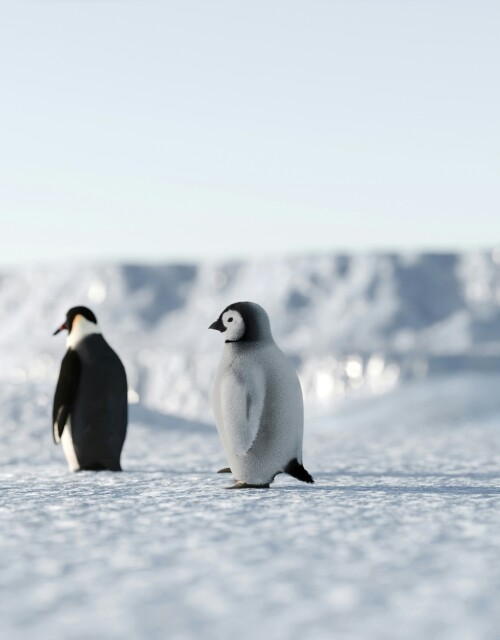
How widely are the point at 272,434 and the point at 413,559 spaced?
1767 mm

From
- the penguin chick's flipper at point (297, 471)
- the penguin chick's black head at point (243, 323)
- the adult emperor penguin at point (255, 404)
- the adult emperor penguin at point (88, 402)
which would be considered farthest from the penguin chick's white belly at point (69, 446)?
the penguin chick's flipper at point (297, 471)

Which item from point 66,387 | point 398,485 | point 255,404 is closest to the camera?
point 255,404

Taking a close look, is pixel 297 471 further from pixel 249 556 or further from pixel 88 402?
pixel 249 556

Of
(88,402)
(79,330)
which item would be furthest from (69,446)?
(79,330)

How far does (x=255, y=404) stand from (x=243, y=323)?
16.6 inches

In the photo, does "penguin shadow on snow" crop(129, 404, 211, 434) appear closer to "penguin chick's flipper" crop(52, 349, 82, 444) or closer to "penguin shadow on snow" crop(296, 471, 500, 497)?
"penguin chick's flipper" crop(52, 349, 82, 444)

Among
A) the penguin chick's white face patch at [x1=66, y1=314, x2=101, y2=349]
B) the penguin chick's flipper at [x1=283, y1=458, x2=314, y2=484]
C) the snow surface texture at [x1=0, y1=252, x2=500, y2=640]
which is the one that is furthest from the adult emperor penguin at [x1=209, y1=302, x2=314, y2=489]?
the penguin chick's white face patch at [x1=66, y1=314, x2=101, y2=349]

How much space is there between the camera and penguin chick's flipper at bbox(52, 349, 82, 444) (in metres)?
5.75

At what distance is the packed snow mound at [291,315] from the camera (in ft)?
126

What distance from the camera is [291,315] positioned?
4503cm

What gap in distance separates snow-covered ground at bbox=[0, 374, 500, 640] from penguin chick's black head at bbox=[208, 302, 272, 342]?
0.76 m

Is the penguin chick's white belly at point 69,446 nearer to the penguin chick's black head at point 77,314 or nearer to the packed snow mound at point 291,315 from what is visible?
the penguin chick's black head at point 77,314

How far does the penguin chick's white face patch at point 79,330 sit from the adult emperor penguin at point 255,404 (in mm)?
1390

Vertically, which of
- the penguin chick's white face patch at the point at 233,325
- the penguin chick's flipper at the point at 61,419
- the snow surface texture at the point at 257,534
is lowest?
the snow surface texture at the point at 257,534
